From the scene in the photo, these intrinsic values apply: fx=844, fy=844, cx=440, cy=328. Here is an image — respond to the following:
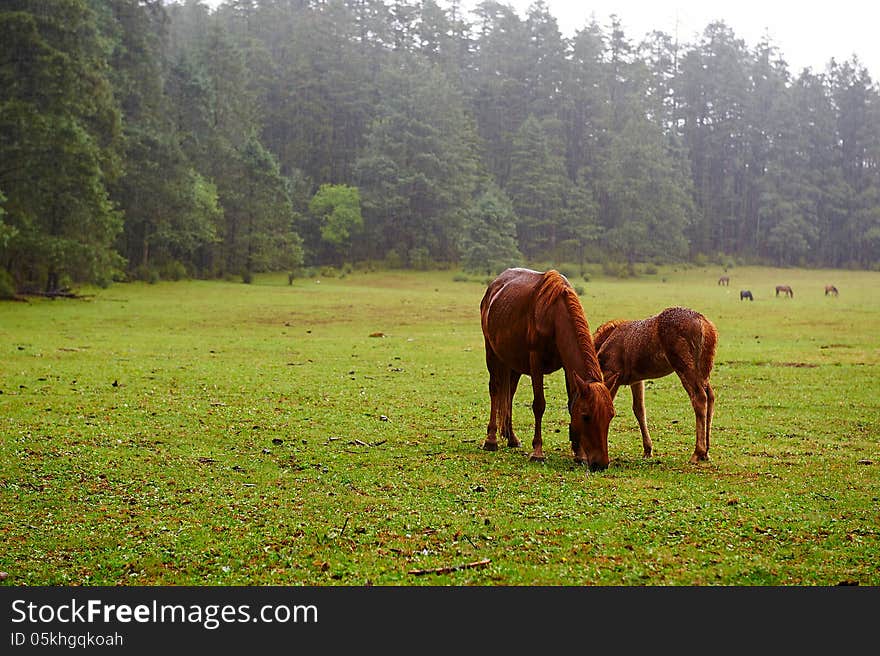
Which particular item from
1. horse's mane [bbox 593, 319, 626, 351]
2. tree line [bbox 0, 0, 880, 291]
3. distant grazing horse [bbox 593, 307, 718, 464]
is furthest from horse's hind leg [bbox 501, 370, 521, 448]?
tree line [bbox 0, 0, 880, 291]

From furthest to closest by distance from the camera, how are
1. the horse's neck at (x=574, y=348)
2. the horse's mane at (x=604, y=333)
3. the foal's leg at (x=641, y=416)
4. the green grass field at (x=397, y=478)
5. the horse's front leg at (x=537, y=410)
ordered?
the horse's mane at (x=604, y=333)
the foal's leg at (x=641, y=416)
the horse's front leg at (x=537, y=410)
the horse's neck at (x=574, y=348)
the green grass field at (x=397, y=478)

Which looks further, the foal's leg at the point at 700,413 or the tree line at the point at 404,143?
the tree line at the point at 404,143

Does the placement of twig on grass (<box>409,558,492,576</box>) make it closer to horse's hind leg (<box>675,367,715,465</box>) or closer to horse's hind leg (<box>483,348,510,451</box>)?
horse's hind leg (<box>675,367,715,465</box>)

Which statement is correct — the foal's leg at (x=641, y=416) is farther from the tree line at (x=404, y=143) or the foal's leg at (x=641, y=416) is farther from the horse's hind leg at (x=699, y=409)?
the tree line at (x=404, y=143)

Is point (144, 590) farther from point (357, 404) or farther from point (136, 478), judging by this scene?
point (357, 404)

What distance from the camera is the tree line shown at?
35.7 m

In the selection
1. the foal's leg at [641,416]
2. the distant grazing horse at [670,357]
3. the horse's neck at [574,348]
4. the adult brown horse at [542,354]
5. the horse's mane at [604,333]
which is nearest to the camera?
the adult brown horse at [542,354]

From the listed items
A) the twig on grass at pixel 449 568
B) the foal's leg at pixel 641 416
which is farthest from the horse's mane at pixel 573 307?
the twig on grass at pixel 449 568

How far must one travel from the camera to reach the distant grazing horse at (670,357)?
31.9 ft

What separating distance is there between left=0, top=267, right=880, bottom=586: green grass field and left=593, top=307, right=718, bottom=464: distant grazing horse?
55 cm

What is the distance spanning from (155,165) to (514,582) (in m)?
48.4

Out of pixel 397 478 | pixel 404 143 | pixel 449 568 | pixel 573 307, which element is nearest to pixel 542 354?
pixel 573 307

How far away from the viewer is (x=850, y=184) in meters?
92.2

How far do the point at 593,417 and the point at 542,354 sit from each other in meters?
1.20
